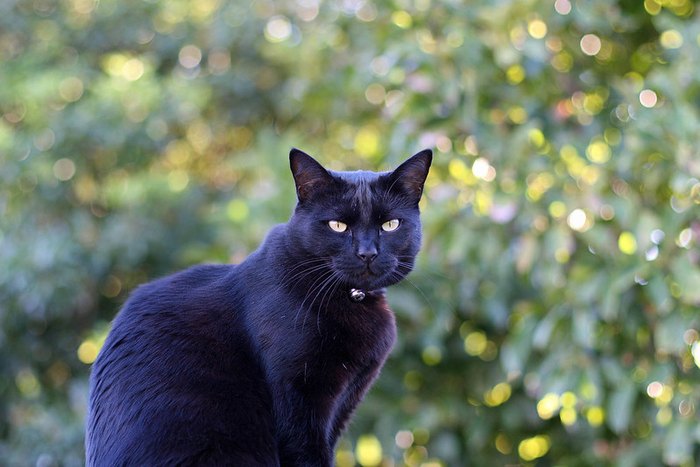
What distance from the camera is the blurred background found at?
284cm

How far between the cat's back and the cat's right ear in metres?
0.25

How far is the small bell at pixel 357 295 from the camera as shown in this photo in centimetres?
203

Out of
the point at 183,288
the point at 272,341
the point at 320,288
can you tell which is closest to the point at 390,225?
the point at 320,288

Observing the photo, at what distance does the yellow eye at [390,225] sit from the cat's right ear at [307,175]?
0.16m

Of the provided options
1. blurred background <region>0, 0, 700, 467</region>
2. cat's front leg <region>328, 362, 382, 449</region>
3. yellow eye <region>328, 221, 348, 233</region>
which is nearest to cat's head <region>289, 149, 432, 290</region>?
yellow eye <region>328, 221, 348, 233</region>

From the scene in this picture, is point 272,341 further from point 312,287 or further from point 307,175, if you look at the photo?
point 307,175

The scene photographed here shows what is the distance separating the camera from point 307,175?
2.01m

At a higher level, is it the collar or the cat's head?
the cat's head

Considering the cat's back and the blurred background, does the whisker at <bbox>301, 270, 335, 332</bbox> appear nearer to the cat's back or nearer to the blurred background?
the cat's back

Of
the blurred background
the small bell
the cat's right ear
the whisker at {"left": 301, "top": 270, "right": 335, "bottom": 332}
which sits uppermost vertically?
the cat's right ear

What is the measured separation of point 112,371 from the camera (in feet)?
6.15

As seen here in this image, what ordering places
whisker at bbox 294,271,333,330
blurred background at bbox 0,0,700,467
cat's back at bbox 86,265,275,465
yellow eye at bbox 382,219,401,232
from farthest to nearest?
blurred background at bbox 0,0,700,467, yellow eye at bbox 382,219,401,232, whisker at bbox 294,271,333,330, cat's back at bbox 86,265,275,465

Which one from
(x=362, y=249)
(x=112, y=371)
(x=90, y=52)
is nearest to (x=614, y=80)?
(x=362, y=249)

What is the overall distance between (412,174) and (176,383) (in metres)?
0.71
